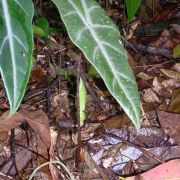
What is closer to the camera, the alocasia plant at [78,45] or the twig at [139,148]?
the alocasia plant at [78,45]

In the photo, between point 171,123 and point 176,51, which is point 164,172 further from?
point 176,51

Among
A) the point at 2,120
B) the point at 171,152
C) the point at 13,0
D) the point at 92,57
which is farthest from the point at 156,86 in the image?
the point at 13,0

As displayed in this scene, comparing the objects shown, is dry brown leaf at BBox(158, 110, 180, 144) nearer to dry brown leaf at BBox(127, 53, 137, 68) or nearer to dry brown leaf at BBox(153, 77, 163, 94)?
dry brown leaf at BBox(153, 77, 163, 94)

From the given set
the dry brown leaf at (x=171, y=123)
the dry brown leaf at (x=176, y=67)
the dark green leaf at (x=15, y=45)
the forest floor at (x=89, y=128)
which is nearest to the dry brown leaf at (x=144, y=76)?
the forest floor at (x=89, y=128)

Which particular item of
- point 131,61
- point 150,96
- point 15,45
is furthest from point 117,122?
point 15,45

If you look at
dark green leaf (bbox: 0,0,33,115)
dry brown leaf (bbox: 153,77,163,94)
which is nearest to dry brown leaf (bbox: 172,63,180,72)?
dry brown leaf (bbox: 153,77,163,94)

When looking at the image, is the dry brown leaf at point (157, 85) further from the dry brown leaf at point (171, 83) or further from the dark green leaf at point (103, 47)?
the dark green leaf at point (103, 47)

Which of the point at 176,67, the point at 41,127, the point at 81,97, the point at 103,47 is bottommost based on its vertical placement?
the point at 176,67
